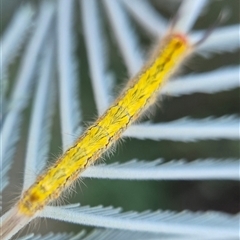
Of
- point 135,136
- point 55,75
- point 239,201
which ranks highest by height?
point 55,75

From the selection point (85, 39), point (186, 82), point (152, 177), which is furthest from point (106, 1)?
point (152, 177)

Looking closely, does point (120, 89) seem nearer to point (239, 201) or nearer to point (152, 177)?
point (152, 177)

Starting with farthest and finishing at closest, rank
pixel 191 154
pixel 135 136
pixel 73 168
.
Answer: pixel 191 154 < pixel 135 136 < pixel 73 168

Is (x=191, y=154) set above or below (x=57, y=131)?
below

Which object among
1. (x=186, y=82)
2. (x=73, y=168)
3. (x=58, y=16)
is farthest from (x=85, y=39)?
(x=73, y=168)

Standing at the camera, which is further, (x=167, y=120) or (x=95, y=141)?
(x=167, y=120)

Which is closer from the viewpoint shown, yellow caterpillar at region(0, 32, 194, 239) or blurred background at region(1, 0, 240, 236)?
yellow caterpillar at region(0, 32, 194, 239)

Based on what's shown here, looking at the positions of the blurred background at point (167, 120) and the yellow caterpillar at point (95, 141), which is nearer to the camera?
the yellow caterpillar at point (95, 141)

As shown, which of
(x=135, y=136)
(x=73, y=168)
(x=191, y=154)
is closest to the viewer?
(x=73, y=168)

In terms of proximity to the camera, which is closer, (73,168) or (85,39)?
(73,168)
